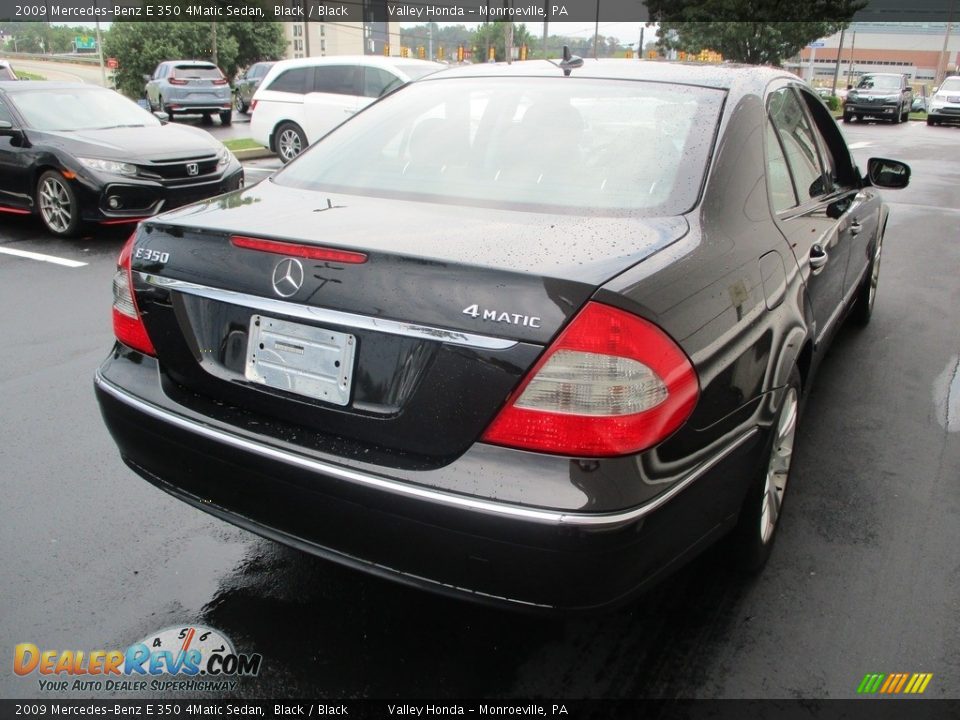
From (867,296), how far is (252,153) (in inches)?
497

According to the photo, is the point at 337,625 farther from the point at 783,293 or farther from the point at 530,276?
the point at 783,293

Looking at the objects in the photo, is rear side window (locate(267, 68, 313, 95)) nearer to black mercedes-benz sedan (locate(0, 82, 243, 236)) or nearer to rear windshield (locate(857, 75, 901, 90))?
black mercedes-benz sedan (locate(0, 82, 243, 236))

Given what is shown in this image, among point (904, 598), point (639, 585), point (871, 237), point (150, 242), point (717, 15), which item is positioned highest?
point (717, 15)

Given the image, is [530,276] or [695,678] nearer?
[530,276]

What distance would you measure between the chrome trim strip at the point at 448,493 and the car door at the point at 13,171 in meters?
7.13

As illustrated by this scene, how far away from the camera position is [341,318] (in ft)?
6.57

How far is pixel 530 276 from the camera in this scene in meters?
1.89

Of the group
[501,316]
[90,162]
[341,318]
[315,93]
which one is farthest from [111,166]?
[501,316]

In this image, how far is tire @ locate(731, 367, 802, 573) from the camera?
257 centimetres

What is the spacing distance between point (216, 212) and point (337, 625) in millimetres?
1302

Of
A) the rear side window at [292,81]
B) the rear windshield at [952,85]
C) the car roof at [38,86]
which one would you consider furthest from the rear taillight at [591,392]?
the rear windshield at [952,85]

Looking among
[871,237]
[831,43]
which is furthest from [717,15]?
[831,43]

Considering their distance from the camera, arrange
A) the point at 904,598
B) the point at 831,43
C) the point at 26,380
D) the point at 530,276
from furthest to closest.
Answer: the point at 831,43 → the point at 26,380 → the point at 904,598 → the point at 530,276

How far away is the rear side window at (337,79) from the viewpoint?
13266mm
